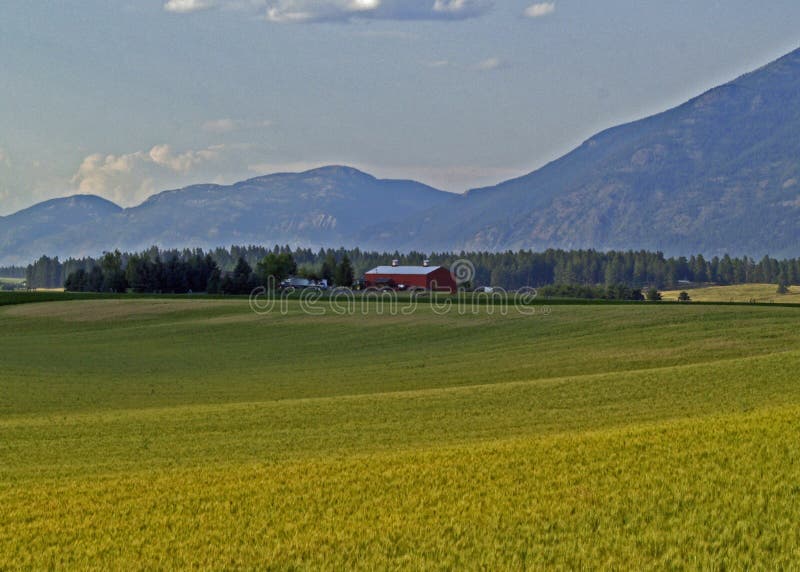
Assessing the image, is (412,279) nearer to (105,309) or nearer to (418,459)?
(105,309)

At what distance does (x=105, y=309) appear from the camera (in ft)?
340

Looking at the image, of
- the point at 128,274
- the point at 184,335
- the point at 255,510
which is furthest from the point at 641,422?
the point at 128,274

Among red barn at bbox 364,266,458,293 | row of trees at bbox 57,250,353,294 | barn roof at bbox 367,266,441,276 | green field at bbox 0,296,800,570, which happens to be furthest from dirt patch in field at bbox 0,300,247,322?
barn roof at bbox 367,266,441,276

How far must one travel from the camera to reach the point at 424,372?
2008 inches

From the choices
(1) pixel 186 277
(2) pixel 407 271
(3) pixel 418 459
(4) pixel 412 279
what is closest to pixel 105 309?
(1) pixel 186 277

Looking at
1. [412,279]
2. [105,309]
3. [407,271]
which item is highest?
[407,271]

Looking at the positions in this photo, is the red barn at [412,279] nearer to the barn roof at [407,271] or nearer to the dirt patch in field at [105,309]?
the barn roof at [407,271]

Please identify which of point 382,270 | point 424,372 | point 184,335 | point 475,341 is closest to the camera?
point 424,372

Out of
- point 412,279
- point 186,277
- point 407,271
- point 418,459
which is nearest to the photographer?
point 418,459

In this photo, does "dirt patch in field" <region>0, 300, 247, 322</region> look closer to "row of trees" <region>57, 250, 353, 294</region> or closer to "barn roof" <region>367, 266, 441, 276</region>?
"row of trees" <region>57, 250, 353, 294</region>

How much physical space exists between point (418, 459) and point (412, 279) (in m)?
159

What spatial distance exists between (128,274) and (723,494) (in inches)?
6357

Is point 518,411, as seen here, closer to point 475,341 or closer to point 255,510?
point 255,510

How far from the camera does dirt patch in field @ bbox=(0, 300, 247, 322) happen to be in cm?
9844
